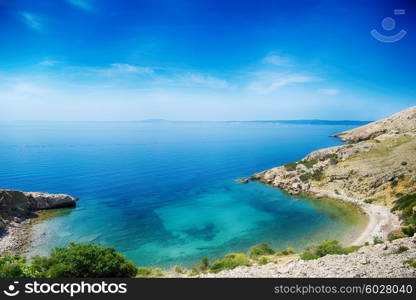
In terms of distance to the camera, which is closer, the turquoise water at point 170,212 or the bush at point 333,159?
the turquoise water at point 170,212

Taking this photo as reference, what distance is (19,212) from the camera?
4838 cm

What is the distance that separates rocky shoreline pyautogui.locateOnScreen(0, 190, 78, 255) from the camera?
38.1m

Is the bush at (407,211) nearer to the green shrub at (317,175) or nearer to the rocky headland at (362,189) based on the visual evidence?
the rocky headland at (362,189)

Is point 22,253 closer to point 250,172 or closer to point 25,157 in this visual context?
point 250,172

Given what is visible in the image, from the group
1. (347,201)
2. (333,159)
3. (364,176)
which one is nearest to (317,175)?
(333,159)

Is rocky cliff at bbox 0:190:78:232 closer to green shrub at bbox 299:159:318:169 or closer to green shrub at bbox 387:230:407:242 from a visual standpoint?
green shrub at bbox 387:230:407:242

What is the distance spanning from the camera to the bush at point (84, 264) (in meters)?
20.6

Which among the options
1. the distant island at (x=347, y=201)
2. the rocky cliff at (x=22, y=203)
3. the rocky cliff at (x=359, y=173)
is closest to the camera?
the distant island at (x=347, y=201)

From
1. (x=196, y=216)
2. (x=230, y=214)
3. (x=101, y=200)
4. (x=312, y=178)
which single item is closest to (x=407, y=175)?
(x=312, y=178)

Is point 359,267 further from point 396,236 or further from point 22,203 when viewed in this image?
point 22,203

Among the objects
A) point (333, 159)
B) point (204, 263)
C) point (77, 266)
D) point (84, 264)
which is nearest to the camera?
point (77, 266)

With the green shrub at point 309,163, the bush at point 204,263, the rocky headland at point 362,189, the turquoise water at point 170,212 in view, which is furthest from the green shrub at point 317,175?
the bush at point 204,263

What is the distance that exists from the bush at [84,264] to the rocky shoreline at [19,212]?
1946 cm

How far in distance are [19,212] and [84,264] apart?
Answer: 1460 inches
